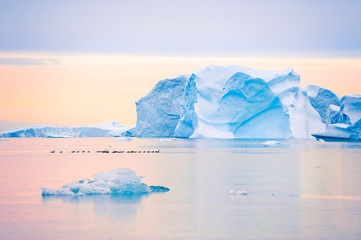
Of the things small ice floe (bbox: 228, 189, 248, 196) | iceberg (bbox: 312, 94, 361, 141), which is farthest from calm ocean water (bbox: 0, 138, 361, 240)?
iceberg (bbox: 312, 94, 361, 141)

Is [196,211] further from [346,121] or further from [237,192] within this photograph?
[346,121]

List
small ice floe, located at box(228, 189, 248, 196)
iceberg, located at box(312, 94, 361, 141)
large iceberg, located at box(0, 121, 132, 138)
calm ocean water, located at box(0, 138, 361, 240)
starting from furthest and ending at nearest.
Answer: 1. large iceberg, located at box(0, 121, 132, 138)
2. iceberg, located at box(312, 94, 361, 141)
3. small ice floe, located at box(228, 189, 248, 196)
4. calm ocean water, located at box(0, 138, 361, 240)

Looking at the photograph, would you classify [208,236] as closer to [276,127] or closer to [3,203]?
[3,203]

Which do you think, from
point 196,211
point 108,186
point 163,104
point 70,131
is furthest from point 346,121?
point 196,211

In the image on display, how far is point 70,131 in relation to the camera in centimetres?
8625

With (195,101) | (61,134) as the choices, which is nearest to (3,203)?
(195,101)

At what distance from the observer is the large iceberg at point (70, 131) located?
7688 cm

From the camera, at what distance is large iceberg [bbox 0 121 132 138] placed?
76.9m

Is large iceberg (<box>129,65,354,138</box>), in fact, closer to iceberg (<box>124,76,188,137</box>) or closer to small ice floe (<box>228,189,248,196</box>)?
iceberg (<box>124,76,188,137</box>)

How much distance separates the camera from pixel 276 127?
2306 inches

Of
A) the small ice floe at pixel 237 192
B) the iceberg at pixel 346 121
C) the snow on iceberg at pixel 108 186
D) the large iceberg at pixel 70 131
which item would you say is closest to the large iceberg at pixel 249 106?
the iceberg at pixel 346 121

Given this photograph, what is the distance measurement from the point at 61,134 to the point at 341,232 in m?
78.5

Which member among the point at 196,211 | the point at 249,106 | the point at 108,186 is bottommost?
the point at 196,211

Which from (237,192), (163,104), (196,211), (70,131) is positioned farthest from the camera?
(70,131)
